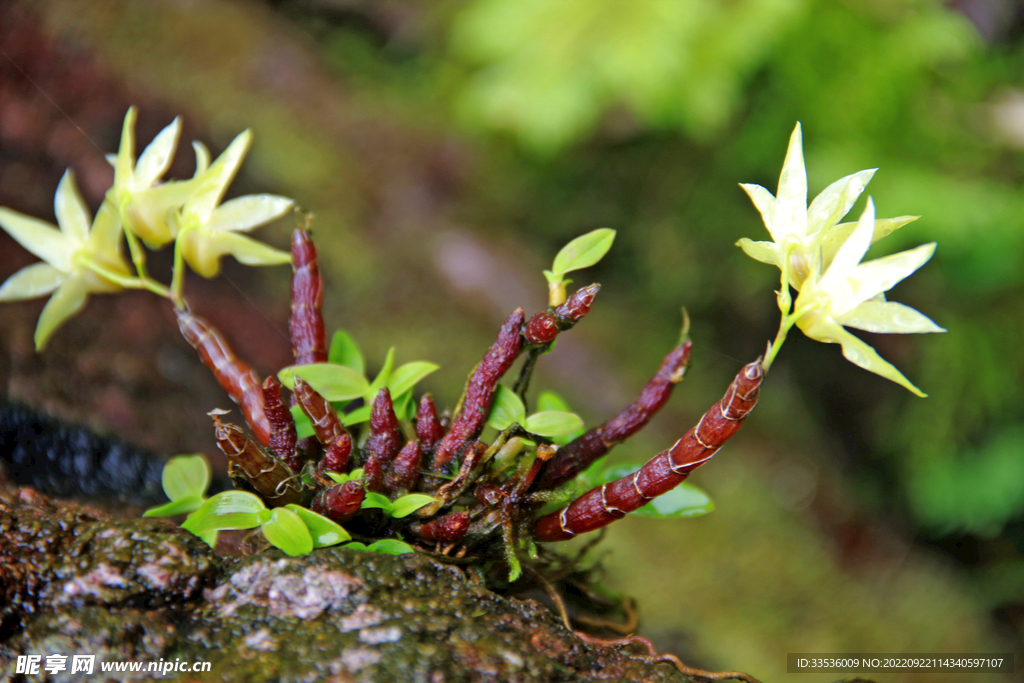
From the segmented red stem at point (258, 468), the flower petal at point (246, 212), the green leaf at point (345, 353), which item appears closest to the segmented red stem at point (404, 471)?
the segmented red stem at point (258, 468)

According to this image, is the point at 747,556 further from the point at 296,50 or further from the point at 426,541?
the point at 296,50

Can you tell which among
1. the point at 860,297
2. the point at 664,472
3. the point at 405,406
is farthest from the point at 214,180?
the point at 860,297

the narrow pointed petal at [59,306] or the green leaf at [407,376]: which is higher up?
the narrow pointed petal at [59,306]

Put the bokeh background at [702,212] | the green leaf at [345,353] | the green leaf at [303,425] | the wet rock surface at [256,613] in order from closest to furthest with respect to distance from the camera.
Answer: the wet rock surface at [256,613]
the green leaf at [303,425]
the green leaf at [345,353]
the bokeh background at [702,212]

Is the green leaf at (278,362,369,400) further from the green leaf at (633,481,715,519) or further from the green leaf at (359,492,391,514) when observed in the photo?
the green leaf at (633,481,715,519)

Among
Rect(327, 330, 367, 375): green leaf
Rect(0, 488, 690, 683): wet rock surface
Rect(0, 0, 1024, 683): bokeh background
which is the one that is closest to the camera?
Rect(0, 488, 690, 683): wet rock surface

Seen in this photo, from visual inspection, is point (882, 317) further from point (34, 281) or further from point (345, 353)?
point (34, 281)

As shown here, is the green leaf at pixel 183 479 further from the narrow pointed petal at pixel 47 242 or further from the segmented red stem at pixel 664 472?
the segmented red stem at pixel 664 472

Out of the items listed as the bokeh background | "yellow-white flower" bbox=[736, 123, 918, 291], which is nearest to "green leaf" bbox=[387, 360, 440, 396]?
"yellow-white flower" bbox=[736, 123, 918, 291]
